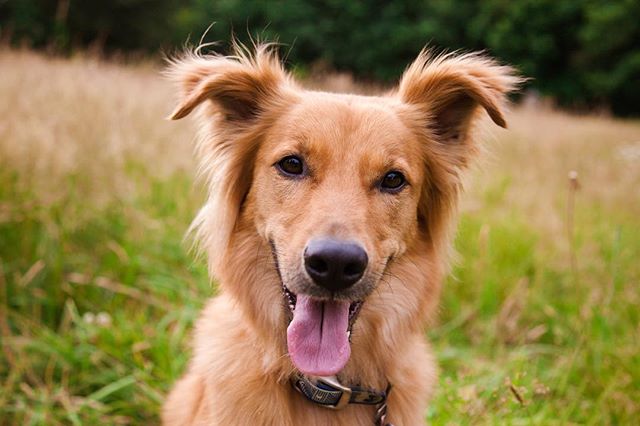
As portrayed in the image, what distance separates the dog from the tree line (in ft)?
74.8

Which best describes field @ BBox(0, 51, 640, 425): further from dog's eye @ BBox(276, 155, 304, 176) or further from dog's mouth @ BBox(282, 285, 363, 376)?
dog's eye @ BBox(276, 155, 304, 176)

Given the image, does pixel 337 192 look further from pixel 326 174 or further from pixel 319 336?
pixel 319 336

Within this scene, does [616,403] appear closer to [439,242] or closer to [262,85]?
[439,242]

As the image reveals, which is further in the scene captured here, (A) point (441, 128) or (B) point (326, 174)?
(A) point (441, 128)

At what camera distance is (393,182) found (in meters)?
2.58

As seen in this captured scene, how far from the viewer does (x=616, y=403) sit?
346 centimetres

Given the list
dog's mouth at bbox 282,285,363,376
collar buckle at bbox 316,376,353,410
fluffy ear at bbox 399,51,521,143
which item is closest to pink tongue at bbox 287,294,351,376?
dog's mouth at bbox 282,285,363,376

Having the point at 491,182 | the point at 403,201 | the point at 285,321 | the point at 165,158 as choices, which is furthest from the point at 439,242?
the point at 491,182

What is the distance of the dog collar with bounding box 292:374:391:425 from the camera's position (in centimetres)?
237

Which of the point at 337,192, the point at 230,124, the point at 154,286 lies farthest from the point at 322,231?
the point at 154,286

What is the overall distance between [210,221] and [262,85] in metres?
0.77

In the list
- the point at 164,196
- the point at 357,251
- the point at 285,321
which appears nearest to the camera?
the point at 357,251

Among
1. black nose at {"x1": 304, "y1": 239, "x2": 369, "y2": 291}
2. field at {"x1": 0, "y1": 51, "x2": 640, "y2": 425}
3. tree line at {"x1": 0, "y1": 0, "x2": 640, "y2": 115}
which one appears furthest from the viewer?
tree line at {"x1": 0, "y1": 0, "x2": 640, "y2": 115}

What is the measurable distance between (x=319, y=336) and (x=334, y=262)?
42 centimetres
